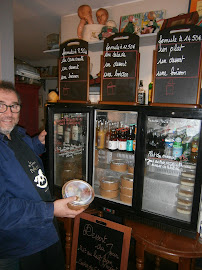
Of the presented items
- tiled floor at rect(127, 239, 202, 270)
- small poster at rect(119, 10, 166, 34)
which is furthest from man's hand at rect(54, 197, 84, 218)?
small poster at rect(119, 10, 166, 34)

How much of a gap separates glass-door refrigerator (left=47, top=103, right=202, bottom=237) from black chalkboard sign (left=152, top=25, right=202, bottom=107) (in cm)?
17

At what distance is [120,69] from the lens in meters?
2.04

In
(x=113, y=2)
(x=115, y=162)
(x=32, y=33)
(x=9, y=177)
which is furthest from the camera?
(x=32, y=33)

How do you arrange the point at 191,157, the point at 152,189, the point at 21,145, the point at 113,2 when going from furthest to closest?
the point at 113,2 → the point at 152,189 → the point at 191,157 → the point at 21,145

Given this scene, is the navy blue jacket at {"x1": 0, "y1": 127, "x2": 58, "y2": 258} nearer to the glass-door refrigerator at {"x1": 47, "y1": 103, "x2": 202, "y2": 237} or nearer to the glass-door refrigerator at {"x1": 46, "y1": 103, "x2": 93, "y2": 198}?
the glass-door refrigerator at {"x1": 47, "y1": 103, "x2": 202, "y2": 237}

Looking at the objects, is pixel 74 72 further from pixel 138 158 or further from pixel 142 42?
pixel 138 158

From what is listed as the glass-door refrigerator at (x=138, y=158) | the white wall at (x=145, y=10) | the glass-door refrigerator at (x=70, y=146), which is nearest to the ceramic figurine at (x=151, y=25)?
the white wall at (x=145, y=10)

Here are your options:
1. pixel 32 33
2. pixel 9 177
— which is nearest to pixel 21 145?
pixel 9 177

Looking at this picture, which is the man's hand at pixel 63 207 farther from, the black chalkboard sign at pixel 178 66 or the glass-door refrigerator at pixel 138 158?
the black chalkboard sign at pixel 178 66

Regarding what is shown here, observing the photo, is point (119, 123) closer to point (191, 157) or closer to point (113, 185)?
point (113, 185)

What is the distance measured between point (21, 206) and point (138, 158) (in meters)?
1.10

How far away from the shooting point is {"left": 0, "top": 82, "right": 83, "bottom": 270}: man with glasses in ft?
4.24

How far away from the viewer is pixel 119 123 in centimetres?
263

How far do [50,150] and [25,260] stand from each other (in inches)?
37.2
